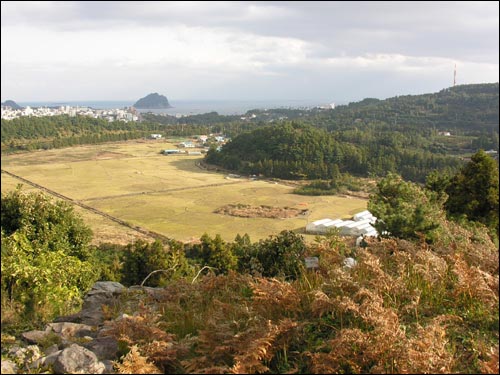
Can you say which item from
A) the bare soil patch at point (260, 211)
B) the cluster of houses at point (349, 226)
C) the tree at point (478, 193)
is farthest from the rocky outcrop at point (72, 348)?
the bare soil patch at point (260, 211)

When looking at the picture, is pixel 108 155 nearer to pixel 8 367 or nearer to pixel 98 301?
pixel 98 301

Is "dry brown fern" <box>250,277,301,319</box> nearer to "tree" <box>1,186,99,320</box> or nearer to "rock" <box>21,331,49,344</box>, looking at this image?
"rock" <box>21,331,49,344</box>

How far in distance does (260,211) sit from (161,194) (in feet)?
39.6

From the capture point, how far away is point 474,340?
371cm

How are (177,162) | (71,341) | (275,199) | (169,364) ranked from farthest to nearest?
(177,162), (275,199), (71,341), (169,364)

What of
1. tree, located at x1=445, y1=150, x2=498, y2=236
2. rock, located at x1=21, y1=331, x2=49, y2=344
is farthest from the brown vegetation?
tree, located at x1=445, y1=150, x2=498, y2=236

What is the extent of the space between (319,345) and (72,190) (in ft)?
144

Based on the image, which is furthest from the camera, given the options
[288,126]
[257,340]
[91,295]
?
[288,126]

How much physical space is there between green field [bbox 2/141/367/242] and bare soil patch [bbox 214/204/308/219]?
87 centimetres

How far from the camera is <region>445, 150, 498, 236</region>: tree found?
16297 mm

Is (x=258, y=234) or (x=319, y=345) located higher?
(x=319, y=345)

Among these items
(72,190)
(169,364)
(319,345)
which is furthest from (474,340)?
(72,190)

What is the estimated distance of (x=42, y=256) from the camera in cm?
754

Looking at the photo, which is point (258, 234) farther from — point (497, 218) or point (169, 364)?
point (169, 364)
